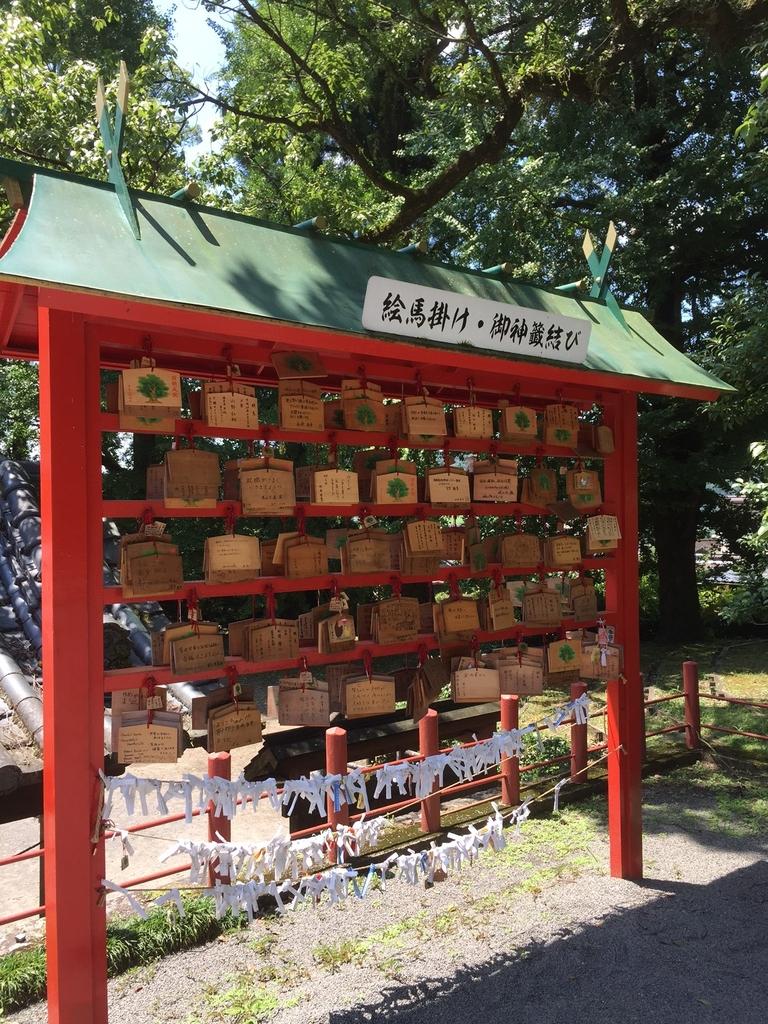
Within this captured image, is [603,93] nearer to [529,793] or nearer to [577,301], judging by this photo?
[577,301]

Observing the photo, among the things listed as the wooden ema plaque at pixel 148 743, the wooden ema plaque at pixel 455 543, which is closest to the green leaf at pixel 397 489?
the wooden ema plaque at pixel 455 543

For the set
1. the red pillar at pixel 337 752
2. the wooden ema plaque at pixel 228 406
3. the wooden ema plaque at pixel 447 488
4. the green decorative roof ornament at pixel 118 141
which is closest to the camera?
the green decorative roof ornament at pixel 118 141

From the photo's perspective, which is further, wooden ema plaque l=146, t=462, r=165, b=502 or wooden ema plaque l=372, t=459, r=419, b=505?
wooden ema plaque l=372, t=459, r=419, b=505

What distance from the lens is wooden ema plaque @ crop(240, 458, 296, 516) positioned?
10.7 ft

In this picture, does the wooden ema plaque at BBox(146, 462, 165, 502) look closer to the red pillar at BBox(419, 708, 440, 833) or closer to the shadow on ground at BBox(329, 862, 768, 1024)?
the shadow on ground at BBox(329, 862, 768, 1024)

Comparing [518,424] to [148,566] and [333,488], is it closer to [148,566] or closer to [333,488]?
[333,488]

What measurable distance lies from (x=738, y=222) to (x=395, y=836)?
10.4 m

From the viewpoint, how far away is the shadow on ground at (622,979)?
11.7ft

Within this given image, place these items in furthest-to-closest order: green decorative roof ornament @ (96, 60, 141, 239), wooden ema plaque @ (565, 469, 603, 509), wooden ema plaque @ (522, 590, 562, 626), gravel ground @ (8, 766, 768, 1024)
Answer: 1. wooden ema plaque @ (565, 469, 603, 509)
2. wooden ema plaque @ (522, 590, 562, 626)
3. gravel ground @ (8, 766, 768, 1024)
4. green decorative roof ornament @ (96, 60, 141, 239)

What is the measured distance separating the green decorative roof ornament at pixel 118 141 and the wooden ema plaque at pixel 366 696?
208 centimetres

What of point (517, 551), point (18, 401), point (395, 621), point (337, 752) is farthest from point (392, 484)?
point (18, 401)

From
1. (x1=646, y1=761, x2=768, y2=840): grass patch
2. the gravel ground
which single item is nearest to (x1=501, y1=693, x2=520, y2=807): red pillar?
the gravel ground

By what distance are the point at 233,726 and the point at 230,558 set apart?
703mm

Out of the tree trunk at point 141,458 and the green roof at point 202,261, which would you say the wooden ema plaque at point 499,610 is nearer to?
the green roof at point 202,261
